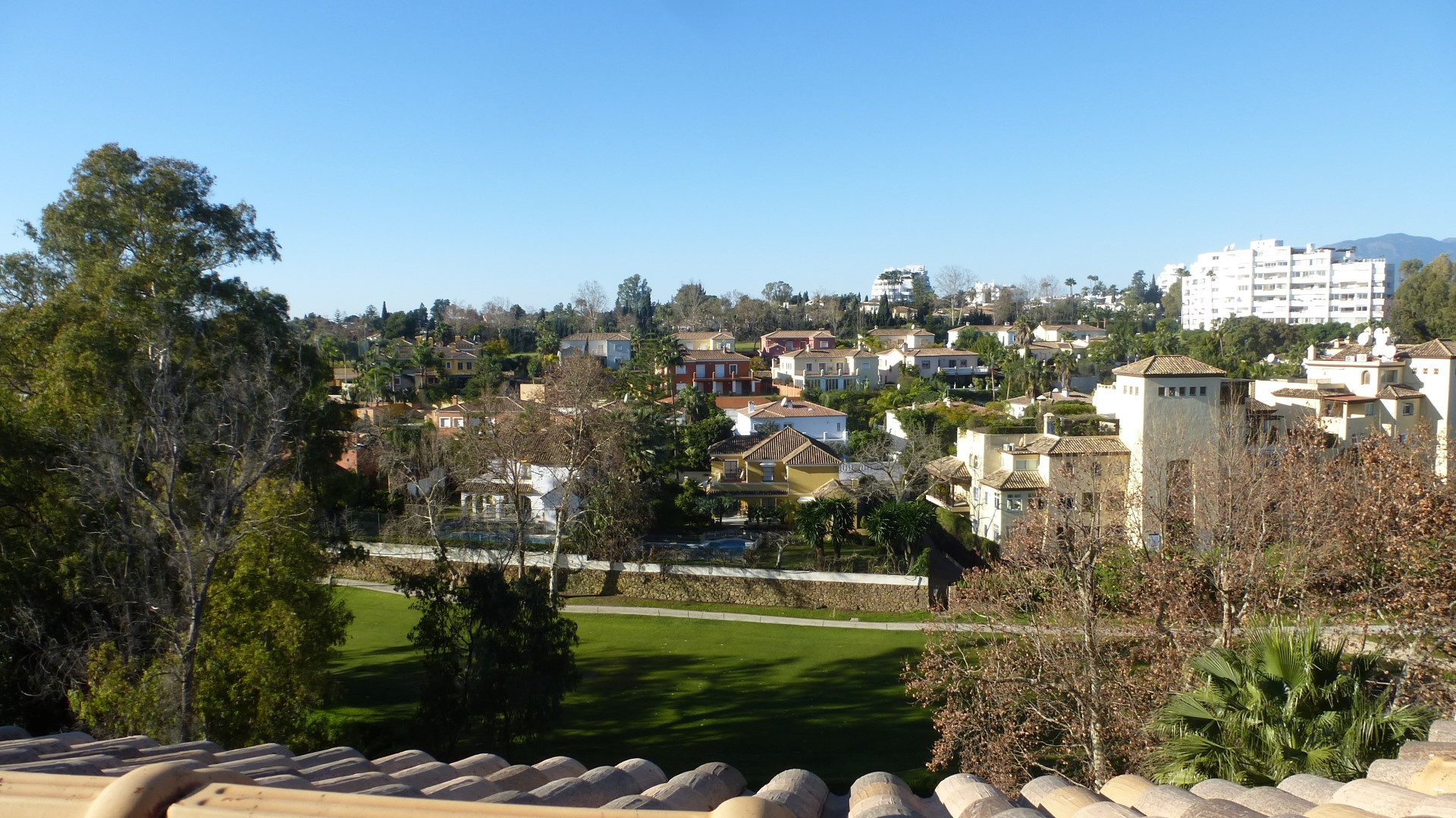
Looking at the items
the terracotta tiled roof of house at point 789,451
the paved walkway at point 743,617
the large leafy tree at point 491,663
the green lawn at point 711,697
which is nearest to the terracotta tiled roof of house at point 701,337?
the terracotta tiled roof of house at point 789,451

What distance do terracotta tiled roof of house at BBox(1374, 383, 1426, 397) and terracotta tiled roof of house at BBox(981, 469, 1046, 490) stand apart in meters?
14.9

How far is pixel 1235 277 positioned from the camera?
116 m

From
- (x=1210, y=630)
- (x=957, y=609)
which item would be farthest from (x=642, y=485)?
(x=1210, y=630)

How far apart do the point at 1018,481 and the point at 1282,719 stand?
2395cm

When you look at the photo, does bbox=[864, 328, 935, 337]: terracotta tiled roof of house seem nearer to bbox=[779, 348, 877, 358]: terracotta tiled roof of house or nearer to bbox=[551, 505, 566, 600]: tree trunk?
bbox=[779, 348, 877, 358]: terracotta tiled roof of house

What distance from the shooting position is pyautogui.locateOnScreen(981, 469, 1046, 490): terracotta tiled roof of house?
29.9m

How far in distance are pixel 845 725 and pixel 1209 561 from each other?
7.23 meters

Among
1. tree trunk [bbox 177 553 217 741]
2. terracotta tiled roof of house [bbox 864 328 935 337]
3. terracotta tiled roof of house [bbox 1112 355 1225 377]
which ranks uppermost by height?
terracotta tiled roof of house [bbox 864 328 935 337]

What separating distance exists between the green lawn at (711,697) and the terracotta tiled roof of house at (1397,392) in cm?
2290

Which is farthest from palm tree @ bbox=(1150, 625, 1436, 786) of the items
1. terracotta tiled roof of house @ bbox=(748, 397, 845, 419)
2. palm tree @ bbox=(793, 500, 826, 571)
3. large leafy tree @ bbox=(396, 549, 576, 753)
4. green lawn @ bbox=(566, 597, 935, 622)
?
terracotta tiled roof of house @ bbox=(748, 397, 845, 419)

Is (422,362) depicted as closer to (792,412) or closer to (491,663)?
(792,412)

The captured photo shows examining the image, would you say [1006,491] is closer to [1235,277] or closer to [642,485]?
[642,485]

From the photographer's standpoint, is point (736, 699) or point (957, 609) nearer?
point (957, 609)

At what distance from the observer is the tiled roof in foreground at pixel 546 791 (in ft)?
7.97
